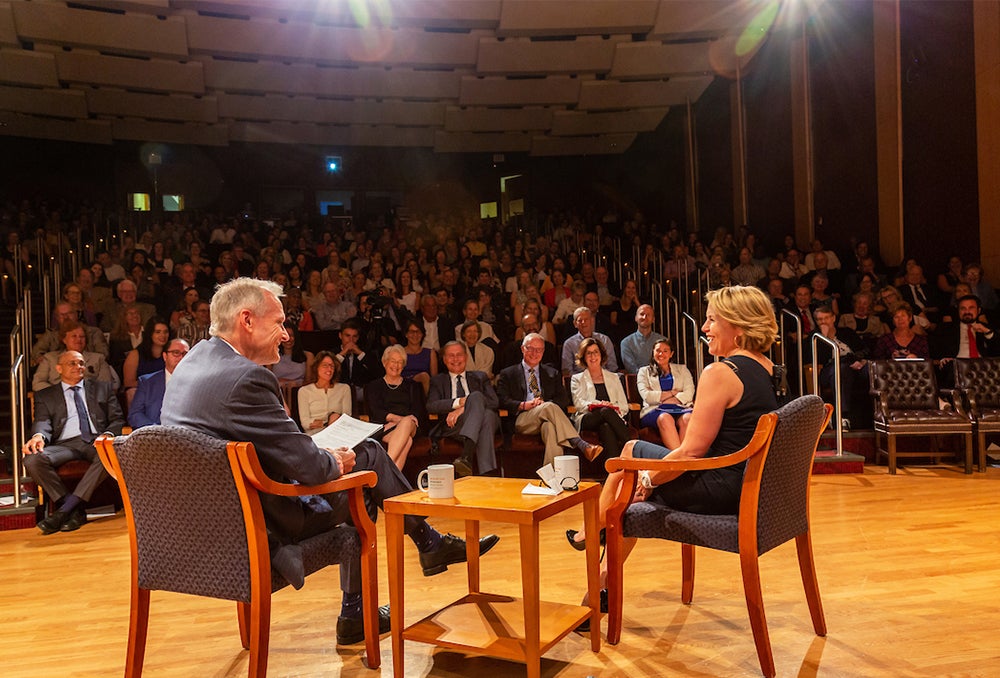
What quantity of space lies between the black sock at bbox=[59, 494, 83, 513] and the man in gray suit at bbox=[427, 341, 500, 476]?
202 centimetres

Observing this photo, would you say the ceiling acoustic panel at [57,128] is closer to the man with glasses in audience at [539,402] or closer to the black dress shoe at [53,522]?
the black dress shoe at [53,522]

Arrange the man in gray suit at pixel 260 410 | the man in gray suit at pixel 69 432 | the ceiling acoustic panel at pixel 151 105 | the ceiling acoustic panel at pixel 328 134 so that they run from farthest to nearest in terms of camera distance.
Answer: the ceiling acoustic panel at pixel 328 134 < the ceiling acoustic panel at pixel 151 105 < the man in gray suit at pixel 69 432 < the man in gray suit at pixel 260 410

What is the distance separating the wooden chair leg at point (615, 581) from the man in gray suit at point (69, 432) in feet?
10.2

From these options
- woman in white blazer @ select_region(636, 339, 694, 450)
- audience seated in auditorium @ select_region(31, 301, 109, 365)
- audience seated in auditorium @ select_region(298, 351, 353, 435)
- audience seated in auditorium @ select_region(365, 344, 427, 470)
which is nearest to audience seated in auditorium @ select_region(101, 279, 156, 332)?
audience seated in auditorium @ select_region(31, 301, 109, 365)

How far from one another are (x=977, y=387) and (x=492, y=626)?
4.59m

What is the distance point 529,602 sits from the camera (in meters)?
2.13

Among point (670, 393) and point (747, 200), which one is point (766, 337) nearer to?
point (670, 393)

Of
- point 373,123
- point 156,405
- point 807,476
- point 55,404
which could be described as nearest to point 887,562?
point 807,476

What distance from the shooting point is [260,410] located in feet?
6.96

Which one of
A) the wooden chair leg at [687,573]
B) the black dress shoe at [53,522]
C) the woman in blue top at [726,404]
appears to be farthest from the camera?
the black dress shoe at [53,522]

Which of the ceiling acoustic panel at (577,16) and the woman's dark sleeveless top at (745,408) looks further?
the ceiling acoustic panel at (577,16)

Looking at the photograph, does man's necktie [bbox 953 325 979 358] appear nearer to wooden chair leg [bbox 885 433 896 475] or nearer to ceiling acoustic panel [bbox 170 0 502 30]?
wooden chair leg [bbox 885 433 896 475]

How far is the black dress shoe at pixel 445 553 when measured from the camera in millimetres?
3006

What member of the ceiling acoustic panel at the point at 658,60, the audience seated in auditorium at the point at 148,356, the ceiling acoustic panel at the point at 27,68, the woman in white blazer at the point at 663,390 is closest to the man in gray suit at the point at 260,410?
the woman in white blazer at the point at 663,390
